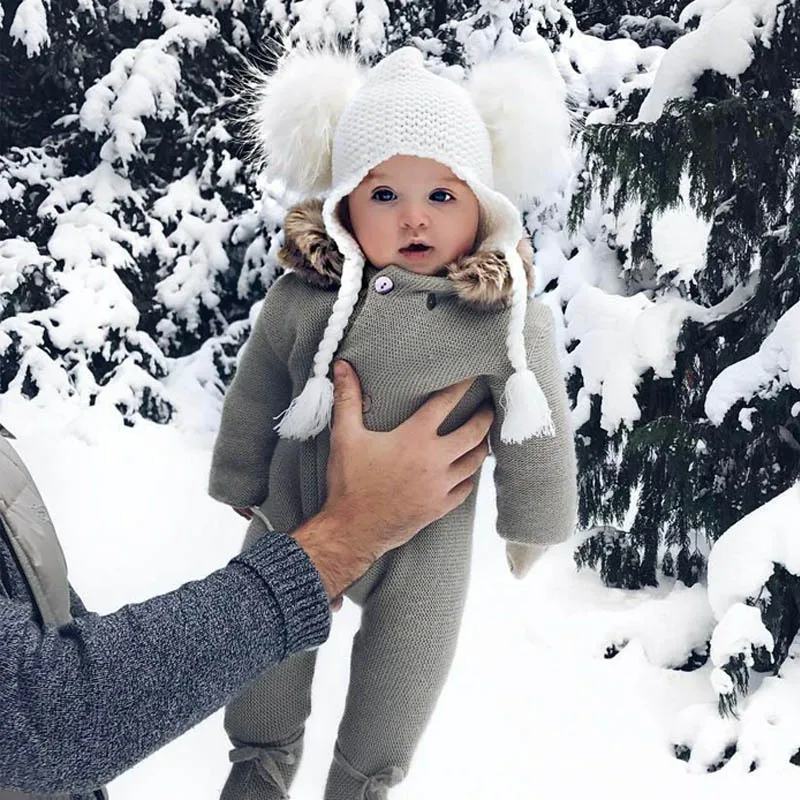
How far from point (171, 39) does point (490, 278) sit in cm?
319

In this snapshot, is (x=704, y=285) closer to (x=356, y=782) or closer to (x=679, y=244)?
(x=679, y=244)

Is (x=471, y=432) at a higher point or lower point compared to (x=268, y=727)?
higher

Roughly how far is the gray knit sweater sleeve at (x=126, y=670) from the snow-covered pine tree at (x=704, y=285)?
1415 mm

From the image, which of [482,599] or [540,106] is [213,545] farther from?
[540,106]

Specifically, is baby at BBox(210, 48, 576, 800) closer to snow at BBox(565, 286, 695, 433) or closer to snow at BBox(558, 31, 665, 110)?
snow at BBox(565, 286, 695, 433)

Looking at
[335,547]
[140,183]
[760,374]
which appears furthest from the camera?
[140,183]

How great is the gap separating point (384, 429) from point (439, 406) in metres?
0.07

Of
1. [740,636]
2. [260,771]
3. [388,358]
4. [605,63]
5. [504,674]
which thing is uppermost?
[605,63]

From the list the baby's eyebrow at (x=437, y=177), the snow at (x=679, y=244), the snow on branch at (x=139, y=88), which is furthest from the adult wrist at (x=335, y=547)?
the snow on branch at (x=139, y=88)

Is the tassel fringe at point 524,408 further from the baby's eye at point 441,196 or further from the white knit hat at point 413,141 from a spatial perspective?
the baby's eye at point 441,196

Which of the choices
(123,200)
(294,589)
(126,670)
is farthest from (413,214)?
(123,200)

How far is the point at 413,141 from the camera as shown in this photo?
2.98 ft

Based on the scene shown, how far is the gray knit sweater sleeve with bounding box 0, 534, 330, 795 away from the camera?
1.79 ft

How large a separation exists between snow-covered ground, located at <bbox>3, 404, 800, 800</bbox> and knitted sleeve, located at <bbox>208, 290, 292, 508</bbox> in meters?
0.50
